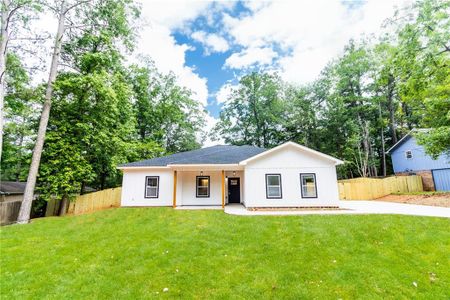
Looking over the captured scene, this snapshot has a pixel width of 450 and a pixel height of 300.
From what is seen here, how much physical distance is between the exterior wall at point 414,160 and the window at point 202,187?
18621 millimetres

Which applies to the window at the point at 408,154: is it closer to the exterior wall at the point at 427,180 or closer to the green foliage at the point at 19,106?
the exterior wall at the point at 427,180

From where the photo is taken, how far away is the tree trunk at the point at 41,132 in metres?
11.6

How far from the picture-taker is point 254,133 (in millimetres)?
30047

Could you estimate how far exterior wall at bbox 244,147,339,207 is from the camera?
11883mm

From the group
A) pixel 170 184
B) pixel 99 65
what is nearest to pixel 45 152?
pixel 99 65

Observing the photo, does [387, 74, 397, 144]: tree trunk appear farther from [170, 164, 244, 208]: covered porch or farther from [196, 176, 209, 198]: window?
[196, 176, 209, 198]: window

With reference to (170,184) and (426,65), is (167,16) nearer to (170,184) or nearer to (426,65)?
(170,184)

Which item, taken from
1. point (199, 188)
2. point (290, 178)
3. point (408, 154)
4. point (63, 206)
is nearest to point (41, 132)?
point (63, 206)

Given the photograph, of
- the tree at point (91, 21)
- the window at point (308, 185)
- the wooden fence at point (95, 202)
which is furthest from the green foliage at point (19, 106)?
the window at point (308, 185)

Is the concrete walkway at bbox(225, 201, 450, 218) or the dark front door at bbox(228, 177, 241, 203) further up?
the dark front door at bbox(228, 177, 241, 203)

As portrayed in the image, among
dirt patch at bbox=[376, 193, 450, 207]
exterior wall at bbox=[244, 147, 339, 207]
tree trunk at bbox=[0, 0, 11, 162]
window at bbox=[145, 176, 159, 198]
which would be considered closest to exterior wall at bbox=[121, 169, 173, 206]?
window at bbox=[145, 176, 159, 198]

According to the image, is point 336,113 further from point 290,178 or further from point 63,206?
point 63,206

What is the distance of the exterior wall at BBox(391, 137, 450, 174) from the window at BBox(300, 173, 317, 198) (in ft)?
44.4

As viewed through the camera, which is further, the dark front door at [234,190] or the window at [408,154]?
the window at [408,154]
